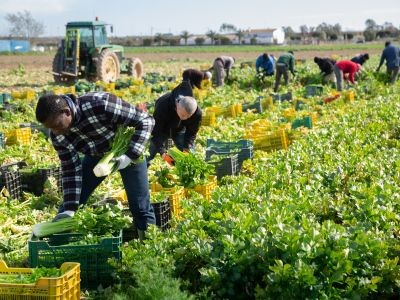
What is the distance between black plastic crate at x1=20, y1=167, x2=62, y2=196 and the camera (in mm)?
7945

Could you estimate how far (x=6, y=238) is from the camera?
20.0ft

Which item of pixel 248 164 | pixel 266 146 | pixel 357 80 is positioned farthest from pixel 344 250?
pixel 357 80

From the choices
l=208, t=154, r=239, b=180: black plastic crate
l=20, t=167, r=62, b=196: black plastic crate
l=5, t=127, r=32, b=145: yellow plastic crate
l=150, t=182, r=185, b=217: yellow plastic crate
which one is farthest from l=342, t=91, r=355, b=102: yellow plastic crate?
l=150, t=182, r=185, b=217: yellow plastic crate

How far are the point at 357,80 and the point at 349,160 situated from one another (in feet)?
47.0

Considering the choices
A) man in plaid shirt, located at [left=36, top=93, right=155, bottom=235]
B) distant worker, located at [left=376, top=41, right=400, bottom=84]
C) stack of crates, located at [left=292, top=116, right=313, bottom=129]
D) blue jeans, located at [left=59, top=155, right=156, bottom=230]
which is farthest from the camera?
distant worker, located at [left=376, top=41, right=400, bottom=84]

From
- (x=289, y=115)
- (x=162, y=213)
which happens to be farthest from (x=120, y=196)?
(x=289, y=115)

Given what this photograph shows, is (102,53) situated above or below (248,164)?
above

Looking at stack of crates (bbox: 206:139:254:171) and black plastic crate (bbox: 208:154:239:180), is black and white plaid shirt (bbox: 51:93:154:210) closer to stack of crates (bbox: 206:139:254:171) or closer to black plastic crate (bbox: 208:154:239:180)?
black plastic crate (bbox: 208:154:239:180)

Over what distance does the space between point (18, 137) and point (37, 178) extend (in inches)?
110

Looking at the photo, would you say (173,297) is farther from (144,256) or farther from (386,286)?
(386,286)

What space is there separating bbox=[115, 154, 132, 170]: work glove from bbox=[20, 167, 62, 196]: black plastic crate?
3.14 metres

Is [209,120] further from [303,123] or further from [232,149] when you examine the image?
[232,149]

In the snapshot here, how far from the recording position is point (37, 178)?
8000 mm

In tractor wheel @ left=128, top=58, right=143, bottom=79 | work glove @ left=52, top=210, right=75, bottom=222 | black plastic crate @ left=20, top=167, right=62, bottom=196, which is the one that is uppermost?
tractor wheel @ left=128, top=58, right=143, bottom=79
